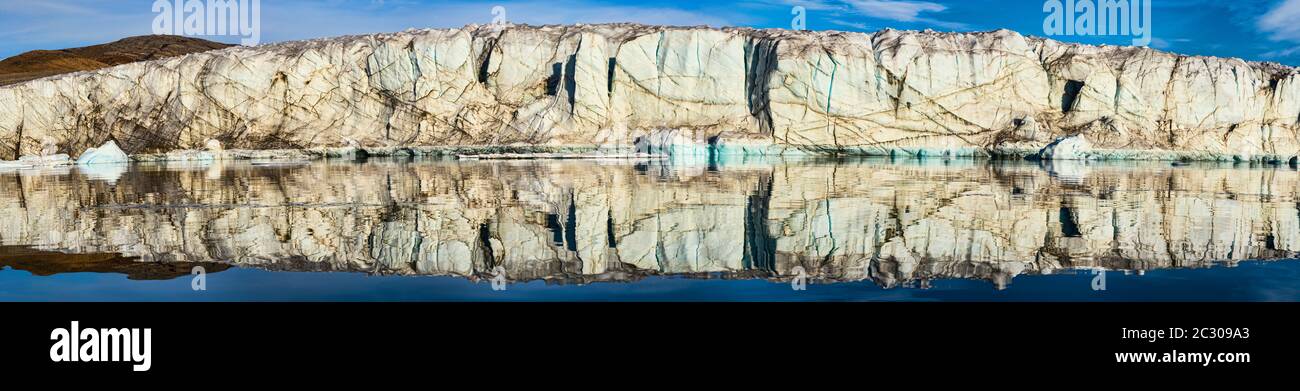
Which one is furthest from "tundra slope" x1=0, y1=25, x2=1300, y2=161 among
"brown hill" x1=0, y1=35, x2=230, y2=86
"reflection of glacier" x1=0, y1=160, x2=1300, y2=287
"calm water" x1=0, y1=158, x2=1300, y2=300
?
"brown hill" x1=0, y1=35, x2=230, y2=86

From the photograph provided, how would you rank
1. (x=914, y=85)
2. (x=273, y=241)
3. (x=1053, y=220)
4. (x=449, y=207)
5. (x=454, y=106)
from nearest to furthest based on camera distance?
(x=273, y=241) < (x=1053, y=220) < (x=449, y=207) < (x=914, y=85) < (x=454, y=106)

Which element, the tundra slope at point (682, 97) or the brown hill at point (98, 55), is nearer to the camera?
the tundra slope at point (682, 97)

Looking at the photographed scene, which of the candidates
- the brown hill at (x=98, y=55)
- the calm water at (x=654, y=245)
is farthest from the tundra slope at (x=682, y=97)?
the brown hill at (x=98, y=55)

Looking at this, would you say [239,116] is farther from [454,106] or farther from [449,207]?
[449,207]

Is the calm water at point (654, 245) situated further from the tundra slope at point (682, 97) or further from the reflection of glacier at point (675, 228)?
the tundra slope at point (682, 97)

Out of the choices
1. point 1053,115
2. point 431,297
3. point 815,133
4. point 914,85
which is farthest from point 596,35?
point 431,297

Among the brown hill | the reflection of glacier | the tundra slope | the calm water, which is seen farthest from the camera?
the brown hill

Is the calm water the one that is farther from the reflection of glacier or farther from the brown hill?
the brown hill
